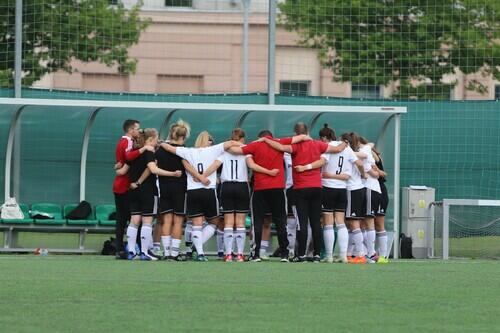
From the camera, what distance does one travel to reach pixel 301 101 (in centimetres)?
2033

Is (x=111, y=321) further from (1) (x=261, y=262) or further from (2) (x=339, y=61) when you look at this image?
(2) (x=339, y=61)

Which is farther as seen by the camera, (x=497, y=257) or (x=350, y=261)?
(x=497, y=257)

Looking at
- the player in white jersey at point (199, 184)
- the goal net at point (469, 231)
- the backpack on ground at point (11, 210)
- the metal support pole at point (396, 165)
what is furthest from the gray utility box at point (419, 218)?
the backpack on ground at point (11, 210)

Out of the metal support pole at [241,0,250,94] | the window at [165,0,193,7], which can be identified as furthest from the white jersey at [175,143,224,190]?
the window at [165,0,193,7]

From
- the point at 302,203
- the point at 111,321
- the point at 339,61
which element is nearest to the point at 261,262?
the point at 302,203

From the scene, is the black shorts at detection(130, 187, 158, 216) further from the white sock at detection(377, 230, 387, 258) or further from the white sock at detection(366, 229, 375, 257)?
the white sock at detection(377, 230, 387, 258)

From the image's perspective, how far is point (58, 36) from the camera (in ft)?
71.6

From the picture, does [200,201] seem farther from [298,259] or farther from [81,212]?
[81,212]

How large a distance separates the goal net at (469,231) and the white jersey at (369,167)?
229 cm

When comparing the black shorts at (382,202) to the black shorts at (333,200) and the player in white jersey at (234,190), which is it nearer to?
the black shorts at (333,200)

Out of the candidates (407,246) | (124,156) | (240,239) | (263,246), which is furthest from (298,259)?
(407,246)

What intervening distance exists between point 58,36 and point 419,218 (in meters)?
7.05

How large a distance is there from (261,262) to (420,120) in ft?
19.4

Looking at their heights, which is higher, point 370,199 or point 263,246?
point 370,199
